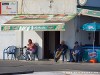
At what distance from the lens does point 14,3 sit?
1008 inches

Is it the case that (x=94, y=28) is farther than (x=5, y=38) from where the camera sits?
No

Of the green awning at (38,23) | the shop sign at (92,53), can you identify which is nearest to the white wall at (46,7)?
the green awning at (38,23)

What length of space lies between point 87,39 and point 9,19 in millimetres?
5418

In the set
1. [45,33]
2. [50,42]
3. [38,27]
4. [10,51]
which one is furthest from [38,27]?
[10,51]

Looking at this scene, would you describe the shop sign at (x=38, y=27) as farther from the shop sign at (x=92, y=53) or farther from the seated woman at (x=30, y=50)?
the shop sign at (x=92, y=53)

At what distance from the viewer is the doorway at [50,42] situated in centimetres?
2586

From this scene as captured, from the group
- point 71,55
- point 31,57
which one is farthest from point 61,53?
point 31,57

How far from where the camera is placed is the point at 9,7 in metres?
25.6

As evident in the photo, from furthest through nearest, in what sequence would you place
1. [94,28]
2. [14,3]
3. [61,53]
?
[14,3] → [61,53] → [94,28]

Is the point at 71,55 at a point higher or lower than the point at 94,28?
lower

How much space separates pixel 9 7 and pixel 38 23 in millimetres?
3317

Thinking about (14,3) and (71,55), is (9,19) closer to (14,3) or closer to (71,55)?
(14,3)

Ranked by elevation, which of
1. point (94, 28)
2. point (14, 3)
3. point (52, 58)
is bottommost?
point (52, 58)

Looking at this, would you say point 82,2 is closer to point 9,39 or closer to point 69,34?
point 69,34
